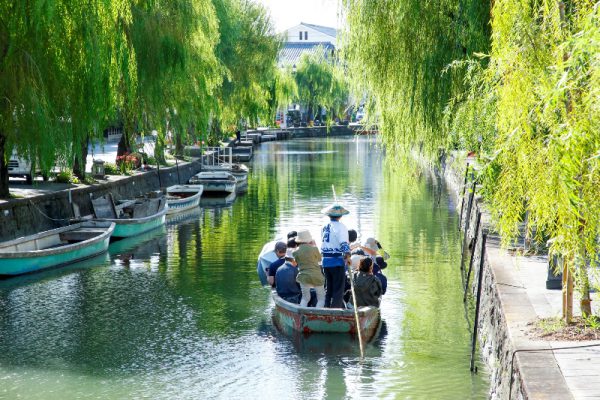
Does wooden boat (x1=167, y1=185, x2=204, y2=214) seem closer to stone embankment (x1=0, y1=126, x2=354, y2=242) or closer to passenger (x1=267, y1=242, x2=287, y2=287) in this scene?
stone embankment (x1=0, y1=126, x2=354, y2=242)

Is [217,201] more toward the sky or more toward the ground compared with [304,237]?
more toward the ground

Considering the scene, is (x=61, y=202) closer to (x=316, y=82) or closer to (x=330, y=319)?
(x=330, y=319)

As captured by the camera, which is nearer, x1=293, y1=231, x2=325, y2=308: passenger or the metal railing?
x1=293, y1=231, x2=325, y2=308: passenger

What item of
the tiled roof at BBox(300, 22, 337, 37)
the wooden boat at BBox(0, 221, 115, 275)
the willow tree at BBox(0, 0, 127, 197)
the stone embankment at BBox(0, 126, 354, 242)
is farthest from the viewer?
the tiled roof at BBox(300, 22, 337, 37)

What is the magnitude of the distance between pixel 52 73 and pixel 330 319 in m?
8.28

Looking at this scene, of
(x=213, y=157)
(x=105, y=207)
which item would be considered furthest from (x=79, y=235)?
(x=213, y=157)

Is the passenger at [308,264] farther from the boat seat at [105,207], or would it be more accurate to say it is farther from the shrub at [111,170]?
the shrub at [111,170]

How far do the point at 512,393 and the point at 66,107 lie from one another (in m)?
12.9

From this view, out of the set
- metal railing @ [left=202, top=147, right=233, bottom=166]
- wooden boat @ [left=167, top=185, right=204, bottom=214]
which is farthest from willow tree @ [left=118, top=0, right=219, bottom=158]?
metal railing @ [left=202, top=147, right=233, bottom=166]

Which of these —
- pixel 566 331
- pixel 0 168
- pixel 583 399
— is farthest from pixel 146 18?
pixel 583 399

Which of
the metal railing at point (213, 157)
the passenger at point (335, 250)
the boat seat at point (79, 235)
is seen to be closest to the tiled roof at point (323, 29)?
the metal railing at point (213, 157)

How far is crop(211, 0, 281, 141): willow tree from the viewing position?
1753 inches

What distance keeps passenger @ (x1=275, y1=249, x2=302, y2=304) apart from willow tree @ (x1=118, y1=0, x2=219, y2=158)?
1026cm

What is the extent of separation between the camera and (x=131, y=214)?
27562 millimetres
